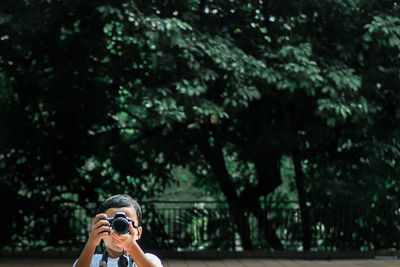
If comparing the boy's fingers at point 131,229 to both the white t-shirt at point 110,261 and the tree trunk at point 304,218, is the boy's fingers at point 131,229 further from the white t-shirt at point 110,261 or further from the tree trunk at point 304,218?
the tree trunk at point 304,218

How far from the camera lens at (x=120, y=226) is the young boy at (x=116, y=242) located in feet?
0.05

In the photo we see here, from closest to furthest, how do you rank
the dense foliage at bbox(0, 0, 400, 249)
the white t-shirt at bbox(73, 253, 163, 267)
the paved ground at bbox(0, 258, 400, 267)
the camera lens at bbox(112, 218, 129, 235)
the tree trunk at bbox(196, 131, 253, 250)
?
1. the camera lens at bbox(112, 218, 129, 235)
2. the white t-shirt at bbox(73, 253, 163, 267)
3. the dense foliage at bbox(0, 0, 400, 249)
4. the paved ground at bbox(0, 258, 400, 267)
5. the tree trunk at bbox(196, 131, 253, 250)

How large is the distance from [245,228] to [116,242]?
11668 millimetres

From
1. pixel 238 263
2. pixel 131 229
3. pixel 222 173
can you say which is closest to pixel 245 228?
pixel 222 173

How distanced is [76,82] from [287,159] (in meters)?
5.04

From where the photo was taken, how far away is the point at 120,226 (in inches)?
116

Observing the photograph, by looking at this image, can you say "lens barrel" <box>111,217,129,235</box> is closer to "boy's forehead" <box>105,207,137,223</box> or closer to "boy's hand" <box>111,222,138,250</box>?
"boy's hand" <box>111,222,138,250</box>

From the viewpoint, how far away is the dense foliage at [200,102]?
10750 mm

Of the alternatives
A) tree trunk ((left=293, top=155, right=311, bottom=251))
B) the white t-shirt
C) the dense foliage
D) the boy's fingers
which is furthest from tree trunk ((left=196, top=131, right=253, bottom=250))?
the boy's fingers

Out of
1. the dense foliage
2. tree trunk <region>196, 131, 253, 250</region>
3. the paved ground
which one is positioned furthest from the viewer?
tree trunk <region>196, 131, 253, 250</region>

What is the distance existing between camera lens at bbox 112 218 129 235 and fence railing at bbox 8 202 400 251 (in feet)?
37.6

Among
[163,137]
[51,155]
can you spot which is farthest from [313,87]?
[51,155]

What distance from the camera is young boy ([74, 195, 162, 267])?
9.90ft

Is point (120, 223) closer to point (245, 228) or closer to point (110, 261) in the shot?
point (110, 261)
